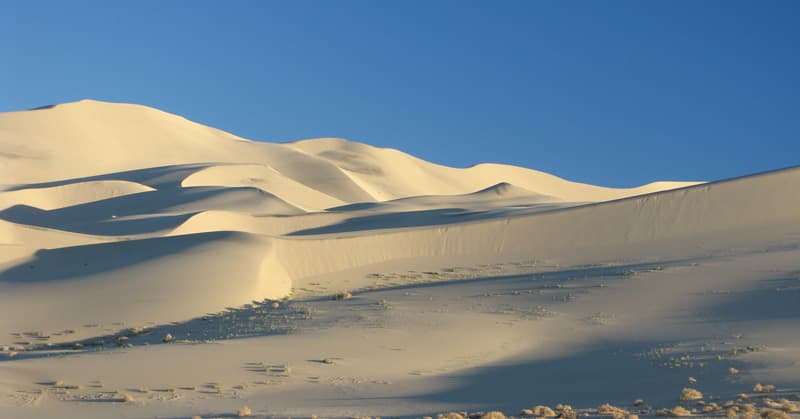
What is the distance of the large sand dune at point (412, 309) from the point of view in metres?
16.9

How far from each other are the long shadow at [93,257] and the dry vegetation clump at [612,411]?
20.3m

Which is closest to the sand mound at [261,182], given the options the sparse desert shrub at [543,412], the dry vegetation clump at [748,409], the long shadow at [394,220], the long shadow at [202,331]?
the long shadow at [394,220]

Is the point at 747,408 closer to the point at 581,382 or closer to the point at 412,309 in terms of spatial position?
the point at 581,382

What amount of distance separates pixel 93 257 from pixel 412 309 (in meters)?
12.6

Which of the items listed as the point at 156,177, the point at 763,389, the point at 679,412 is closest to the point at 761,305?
the point at 763,389

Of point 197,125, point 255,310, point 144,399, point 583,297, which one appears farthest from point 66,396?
point 197,125

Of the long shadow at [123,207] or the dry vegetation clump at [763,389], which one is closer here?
the dry vegetation clump at [763,389]

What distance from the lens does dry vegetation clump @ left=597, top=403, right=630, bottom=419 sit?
13.6 metres

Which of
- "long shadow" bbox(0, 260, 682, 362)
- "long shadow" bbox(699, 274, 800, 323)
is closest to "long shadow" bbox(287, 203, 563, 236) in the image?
"long shadow" bbox(0, 260, 682, 362)

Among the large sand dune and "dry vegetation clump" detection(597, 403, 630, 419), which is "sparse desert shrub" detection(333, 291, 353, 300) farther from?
"dry vegetation clump" detection(597, 403, 630, 419)

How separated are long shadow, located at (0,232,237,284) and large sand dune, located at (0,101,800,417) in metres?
0.11

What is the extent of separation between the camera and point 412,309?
25.5 m

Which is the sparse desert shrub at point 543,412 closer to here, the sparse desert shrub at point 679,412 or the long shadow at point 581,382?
the long shadow at point 581,382

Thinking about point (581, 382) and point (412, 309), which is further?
point (412, 309)
